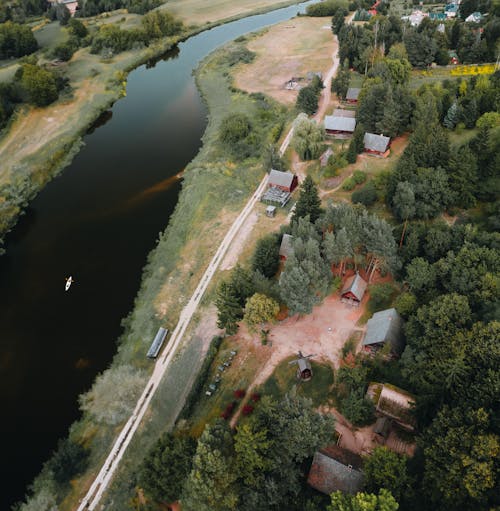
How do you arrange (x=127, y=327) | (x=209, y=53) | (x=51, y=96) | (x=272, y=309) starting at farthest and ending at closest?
(x=209, y=53)
(x=51, y=96)
(x=127, y=327)
(x=272, y=309)

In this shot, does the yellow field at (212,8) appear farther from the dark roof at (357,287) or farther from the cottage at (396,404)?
the cottage at (396,404)

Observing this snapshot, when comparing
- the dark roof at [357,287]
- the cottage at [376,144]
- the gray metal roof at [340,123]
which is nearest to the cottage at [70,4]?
the gray metal roof at [340,123]

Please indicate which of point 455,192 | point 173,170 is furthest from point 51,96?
point 455,192

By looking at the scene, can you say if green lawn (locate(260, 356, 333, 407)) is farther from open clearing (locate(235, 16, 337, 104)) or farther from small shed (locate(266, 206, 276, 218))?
open clearing (locate(235, 16, 337, 104))

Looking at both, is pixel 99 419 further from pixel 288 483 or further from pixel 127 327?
pixel 288 483

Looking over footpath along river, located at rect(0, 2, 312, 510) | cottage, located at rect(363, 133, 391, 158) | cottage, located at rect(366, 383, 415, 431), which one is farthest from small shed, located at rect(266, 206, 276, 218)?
cottage, located at rect(366, 383, 415, 431)

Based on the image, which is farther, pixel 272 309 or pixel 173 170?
pixel 173 170
